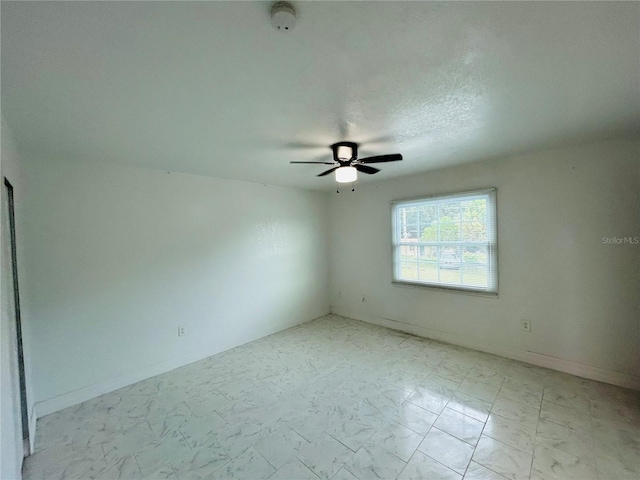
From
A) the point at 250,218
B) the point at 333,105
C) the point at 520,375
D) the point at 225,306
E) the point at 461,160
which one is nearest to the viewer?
the point at 333,105

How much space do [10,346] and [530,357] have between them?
4.74 m

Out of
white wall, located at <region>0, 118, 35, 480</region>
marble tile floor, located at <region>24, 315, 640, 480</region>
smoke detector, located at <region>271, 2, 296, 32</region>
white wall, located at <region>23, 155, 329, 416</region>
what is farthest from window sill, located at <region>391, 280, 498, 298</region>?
white wall, located at <region>0, 118, 35, 480</region>

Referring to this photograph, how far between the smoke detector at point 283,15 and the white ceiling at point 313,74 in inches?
1.7

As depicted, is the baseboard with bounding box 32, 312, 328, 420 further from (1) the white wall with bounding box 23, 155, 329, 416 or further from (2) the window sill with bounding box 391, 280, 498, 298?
(2) the window sill with bounding box 391, 280, 498, 298

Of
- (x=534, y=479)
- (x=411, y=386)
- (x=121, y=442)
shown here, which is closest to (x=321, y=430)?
(x=411, y=386)

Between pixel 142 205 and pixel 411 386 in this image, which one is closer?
pixel 411 386

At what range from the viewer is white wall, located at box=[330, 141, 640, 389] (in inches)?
104

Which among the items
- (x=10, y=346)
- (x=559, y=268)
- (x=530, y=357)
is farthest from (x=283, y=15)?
(x=530, y=357)

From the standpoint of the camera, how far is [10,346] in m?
1.70

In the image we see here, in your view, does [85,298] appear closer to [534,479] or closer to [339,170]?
[339,170]

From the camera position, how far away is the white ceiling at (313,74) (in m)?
1.09

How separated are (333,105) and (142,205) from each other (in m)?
2.60

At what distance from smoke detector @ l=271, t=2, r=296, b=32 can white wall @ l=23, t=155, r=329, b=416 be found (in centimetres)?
283

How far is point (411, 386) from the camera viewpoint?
2750 millimetres
